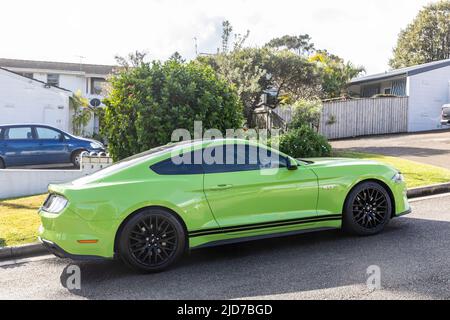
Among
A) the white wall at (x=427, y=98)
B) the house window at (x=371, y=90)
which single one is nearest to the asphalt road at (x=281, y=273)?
the white wall at (x=427, y=98)

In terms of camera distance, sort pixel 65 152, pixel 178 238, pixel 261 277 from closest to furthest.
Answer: pixel 261 277 → pixel 178 238 → pixel 65 152

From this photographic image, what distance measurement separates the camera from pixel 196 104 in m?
10.5

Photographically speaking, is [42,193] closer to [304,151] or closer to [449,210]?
[304,151]

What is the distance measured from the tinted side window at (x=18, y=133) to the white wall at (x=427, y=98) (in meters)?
18.1

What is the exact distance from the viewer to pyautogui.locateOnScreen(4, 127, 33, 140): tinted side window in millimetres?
13688

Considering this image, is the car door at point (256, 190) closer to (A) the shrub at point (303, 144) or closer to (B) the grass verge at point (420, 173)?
(B) the grass verge at point (420, 173)

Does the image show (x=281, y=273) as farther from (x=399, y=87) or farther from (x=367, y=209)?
(x=399, y=87)

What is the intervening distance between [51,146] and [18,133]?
3.24ft

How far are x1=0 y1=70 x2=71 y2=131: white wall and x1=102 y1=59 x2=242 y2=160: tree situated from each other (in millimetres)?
12999

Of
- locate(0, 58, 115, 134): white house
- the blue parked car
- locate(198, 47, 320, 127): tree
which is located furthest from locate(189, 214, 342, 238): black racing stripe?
locate(0, 58, 115, 134): white house

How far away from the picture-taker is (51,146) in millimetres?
14039

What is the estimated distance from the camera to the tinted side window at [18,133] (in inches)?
539

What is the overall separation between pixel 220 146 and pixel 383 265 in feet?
7.75

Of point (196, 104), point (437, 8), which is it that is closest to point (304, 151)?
point (196, 104)
